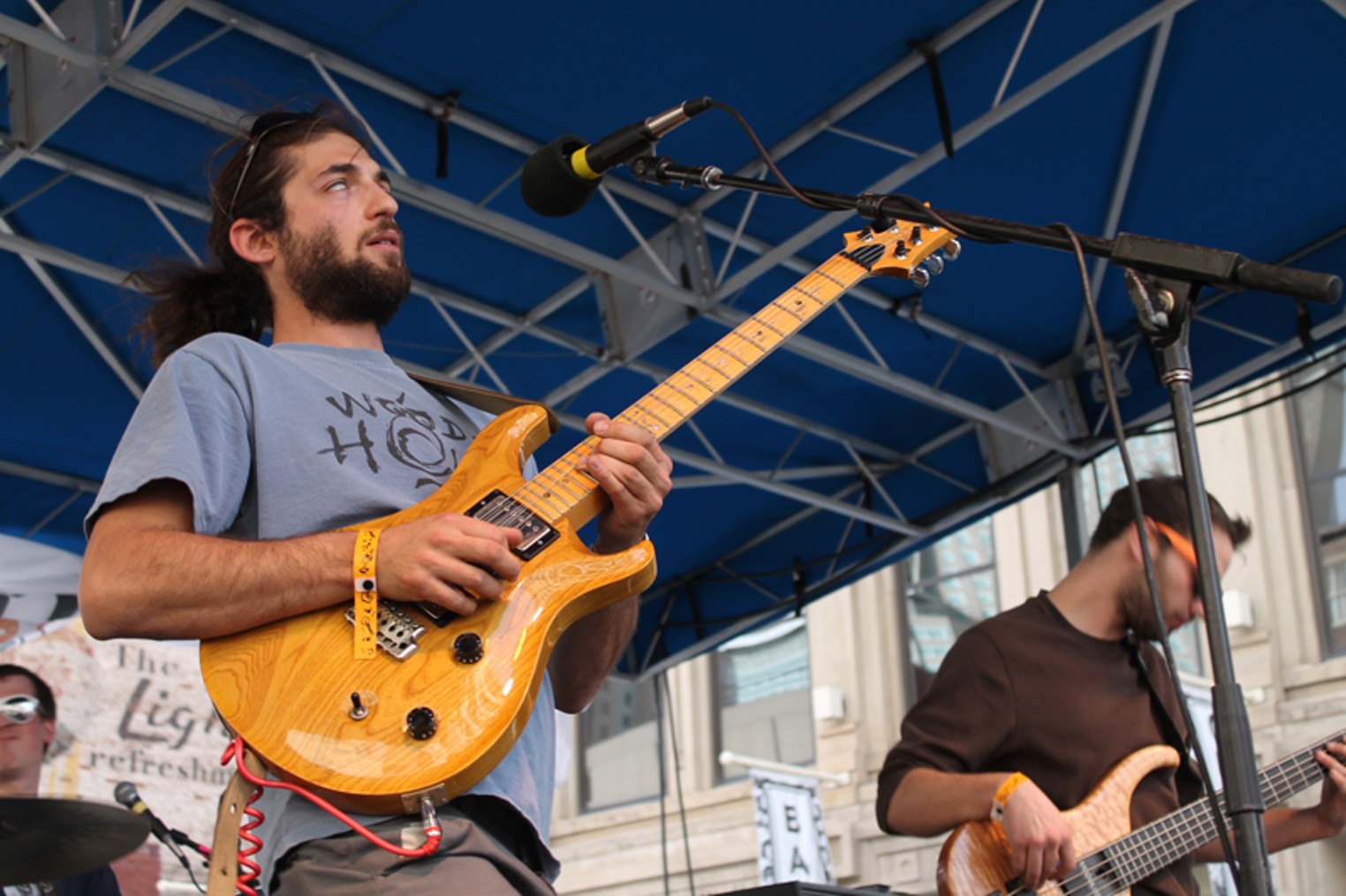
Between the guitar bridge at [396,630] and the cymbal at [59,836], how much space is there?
154 centimetres

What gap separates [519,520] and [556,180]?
0.89 m

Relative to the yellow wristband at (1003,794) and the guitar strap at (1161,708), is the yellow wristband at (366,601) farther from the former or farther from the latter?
the guitar strap at (1161,708)

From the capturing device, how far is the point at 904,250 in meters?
2.68

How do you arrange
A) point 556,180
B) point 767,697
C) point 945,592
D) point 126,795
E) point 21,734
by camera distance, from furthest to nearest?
point 767,697
point 945,592
point 21,734
point 126,795
point 556,180

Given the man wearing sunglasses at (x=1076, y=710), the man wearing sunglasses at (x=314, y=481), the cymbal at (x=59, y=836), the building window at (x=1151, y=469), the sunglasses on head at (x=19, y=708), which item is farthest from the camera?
the building window at (x=1151, y=469)

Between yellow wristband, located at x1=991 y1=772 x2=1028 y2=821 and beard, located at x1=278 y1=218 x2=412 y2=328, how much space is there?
1936 mm

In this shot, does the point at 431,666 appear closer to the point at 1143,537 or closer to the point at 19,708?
the point at 1143,537

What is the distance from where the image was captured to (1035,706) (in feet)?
11.9

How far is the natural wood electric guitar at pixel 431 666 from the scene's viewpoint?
5.47 ft

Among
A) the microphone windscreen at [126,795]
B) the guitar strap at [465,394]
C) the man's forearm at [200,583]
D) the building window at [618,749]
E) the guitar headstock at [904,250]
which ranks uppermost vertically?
the building window at [618,749]

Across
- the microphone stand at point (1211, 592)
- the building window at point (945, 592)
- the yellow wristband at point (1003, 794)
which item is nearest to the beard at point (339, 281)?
the microphone stand at point (1211, 592)

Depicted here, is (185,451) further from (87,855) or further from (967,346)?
(967,346)

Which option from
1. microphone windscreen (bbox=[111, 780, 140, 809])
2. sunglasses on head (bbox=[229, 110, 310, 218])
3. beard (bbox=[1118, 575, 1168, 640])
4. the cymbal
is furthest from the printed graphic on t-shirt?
microphone windscreen (bbox=[111, 780, 140, 809])

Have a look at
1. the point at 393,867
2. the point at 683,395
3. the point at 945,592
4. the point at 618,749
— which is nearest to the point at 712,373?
the point at 683,395
